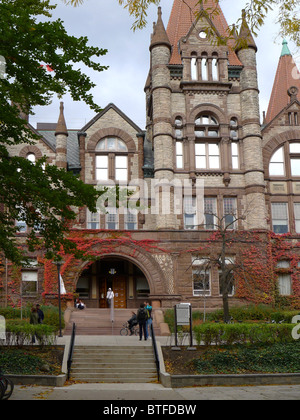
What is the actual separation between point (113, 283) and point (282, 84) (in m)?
20.4

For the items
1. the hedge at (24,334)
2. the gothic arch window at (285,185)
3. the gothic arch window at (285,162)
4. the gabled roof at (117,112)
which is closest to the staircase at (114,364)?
the hedge at (24,334)

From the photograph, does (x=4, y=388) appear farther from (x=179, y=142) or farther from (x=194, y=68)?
(x=194, y=68)

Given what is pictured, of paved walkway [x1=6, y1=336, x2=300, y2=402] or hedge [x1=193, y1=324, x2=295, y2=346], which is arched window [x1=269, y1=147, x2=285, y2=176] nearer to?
hedge [x1=193, y1=324, x2=295, y2=346]

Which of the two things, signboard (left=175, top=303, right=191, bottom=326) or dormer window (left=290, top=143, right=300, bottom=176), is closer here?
signboard (left=175, top=303, right=191, bottom=326)

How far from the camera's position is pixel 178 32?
3578cm

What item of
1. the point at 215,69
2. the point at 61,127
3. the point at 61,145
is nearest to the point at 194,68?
the point at 215,69

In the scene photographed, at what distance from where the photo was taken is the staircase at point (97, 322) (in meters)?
25.1

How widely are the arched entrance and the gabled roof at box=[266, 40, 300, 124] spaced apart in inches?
626

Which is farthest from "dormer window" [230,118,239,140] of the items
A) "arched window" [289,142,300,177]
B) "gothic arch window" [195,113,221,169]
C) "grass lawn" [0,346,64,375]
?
"grass lawn" [0,346,64,375]

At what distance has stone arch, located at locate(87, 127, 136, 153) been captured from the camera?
33.2 metres

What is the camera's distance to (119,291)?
33125 millimetres

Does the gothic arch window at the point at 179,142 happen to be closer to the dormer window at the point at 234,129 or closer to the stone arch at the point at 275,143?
the dormer window at the point at 234,129

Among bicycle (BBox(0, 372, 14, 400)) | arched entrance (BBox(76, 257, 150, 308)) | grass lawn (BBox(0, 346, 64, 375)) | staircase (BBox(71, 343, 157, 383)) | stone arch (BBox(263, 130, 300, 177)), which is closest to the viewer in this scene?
bicycle (BBox(0, 372, 14, 400))
